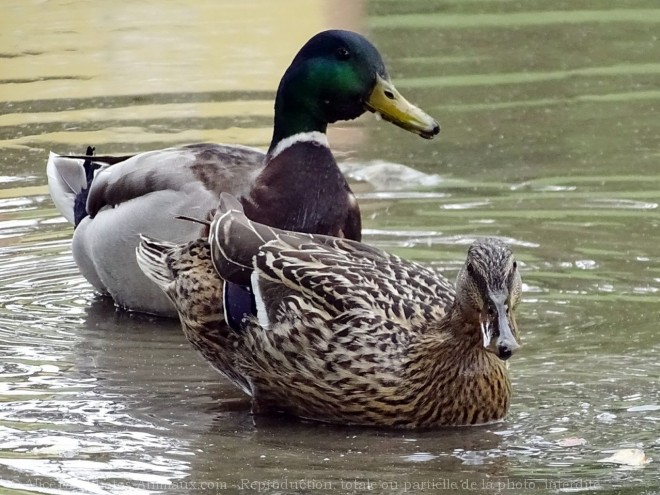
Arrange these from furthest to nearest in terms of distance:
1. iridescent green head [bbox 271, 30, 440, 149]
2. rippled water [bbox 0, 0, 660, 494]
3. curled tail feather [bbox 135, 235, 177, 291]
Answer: iridescent green head [bbox 271, 30, 440, 149] < curled tail feather [bbox 135, 235, 177, 291] < rippled water [bbox 0, 0, 660, 494]

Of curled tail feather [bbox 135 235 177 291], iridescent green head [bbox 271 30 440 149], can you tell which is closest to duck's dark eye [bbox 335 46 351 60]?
iridescent green head [bbox 271 30 440 149]

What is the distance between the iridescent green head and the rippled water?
3.18 ft

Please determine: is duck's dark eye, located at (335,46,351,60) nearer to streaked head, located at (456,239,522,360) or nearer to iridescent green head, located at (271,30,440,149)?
iridescent green head, located at (271,30,440,149)

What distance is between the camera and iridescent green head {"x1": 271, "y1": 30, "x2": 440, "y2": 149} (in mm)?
7285

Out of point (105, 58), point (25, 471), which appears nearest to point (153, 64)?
point (105, 58)

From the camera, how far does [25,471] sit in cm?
557

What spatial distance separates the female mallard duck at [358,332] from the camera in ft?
19.4

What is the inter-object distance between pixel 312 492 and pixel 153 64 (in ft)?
24.1

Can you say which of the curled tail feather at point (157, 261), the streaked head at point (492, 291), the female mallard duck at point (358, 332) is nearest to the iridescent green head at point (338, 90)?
the curled tail feather at point (157, 261)

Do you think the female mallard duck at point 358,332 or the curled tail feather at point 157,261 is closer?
the female mallard duck at point 358,332

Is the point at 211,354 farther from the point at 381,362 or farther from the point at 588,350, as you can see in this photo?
the point at 588,350

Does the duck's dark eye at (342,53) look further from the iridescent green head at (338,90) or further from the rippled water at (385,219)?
the rippled water at (385,219)

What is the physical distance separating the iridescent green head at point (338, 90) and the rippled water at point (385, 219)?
38.1 inches

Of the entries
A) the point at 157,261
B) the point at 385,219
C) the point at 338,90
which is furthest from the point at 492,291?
the point at 385,219
